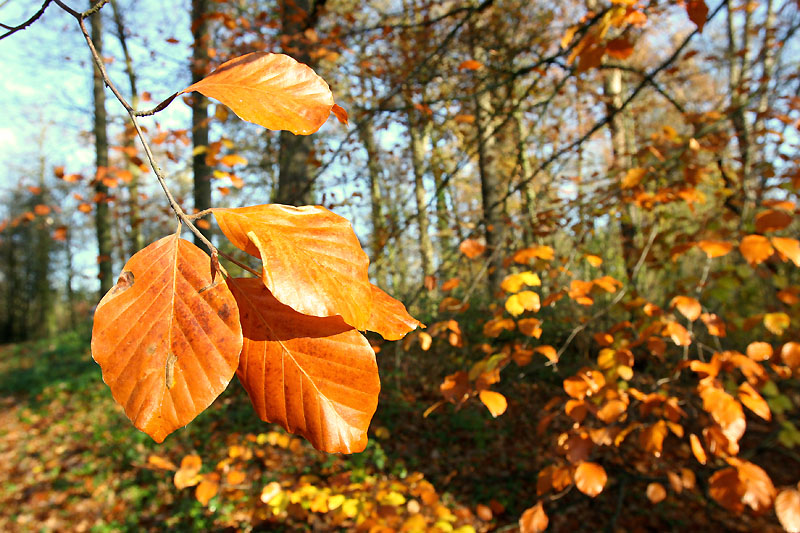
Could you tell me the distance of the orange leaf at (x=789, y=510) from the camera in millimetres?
1606

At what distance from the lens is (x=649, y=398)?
1944 millimetres

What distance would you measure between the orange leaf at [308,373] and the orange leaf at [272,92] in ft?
0.66

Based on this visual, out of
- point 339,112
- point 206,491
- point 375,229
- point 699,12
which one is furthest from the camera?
point 375,229

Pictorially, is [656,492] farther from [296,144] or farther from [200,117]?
[200,117]

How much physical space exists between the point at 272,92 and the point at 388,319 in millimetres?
289

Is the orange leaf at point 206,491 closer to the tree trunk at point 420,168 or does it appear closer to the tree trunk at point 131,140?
the tree trunk at point 420,168

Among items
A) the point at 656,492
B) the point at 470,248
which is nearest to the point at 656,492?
the point at 656,492

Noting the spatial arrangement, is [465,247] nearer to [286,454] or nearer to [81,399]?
[286,454]

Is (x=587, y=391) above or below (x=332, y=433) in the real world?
below

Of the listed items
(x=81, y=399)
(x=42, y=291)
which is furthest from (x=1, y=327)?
(x=81, y=399)

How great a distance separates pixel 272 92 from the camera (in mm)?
492

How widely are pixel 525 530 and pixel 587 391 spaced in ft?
2.21

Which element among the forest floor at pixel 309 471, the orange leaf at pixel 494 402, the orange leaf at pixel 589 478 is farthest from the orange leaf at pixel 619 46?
the forest floor at pixel 309 471

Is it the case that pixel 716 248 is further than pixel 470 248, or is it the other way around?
pixel 470 248
